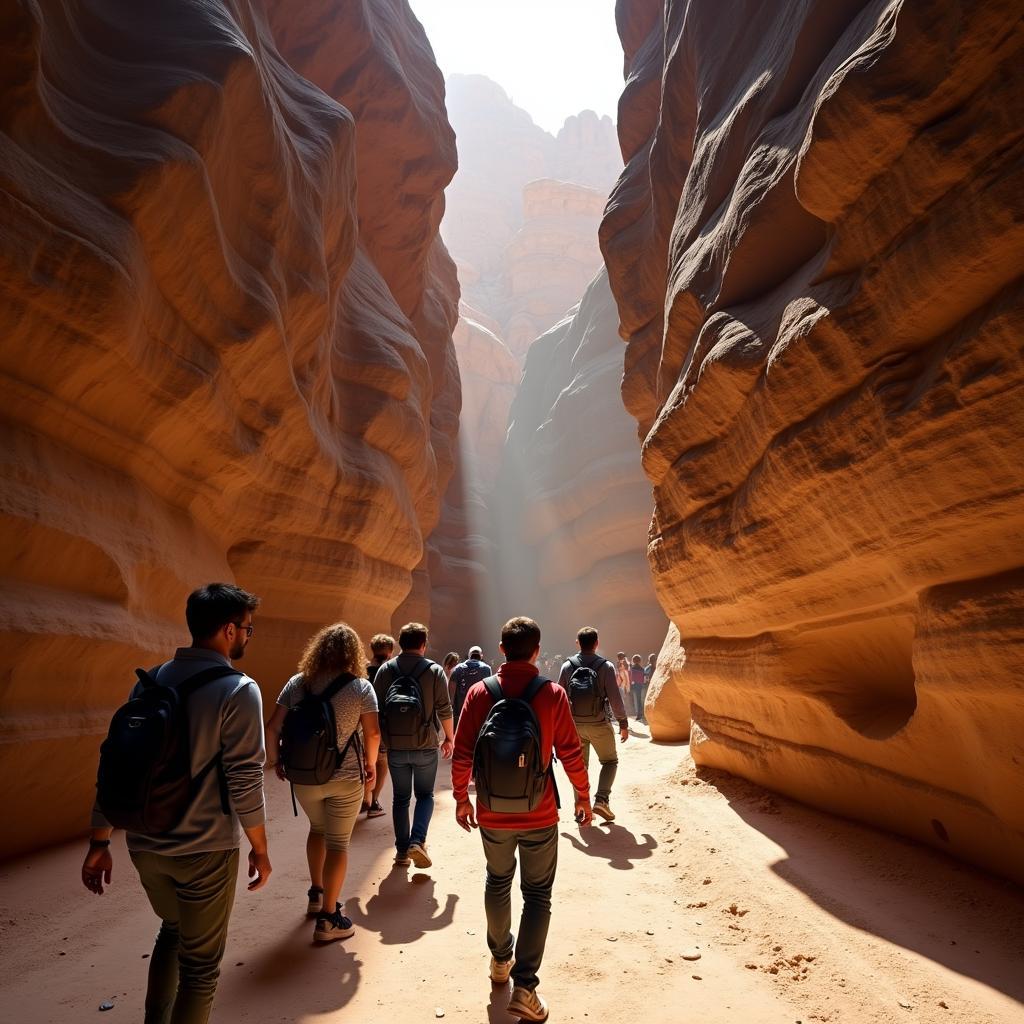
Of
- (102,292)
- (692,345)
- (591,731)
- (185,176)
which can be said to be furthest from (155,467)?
(692,345)

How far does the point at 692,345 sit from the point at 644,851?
5.32 m

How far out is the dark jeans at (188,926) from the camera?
2.39 m

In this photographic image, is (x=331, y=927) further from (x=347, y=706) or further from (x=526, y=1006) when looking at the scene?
(x=526, y=1006)

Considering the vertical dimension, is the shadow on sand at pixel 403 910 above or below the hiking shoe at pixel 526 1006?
above

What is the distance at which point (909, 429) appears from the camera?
4027 millimetres

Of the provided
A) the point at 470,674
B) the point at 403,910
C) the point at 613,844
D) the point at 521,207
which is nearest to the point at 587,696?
the point at 613,844

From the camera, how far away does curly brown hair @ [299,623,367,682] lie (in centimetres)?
388

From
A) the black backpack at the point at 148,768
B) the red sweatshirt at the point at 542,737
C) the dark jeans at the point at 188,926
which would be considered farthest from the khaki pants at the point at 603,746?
the black backpack at the point at 148,768

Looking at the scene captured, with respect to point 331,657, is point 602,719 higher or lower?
lower

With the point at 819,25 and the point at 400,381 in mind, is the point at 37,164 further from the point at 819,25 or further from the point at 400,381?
the point at 400,381

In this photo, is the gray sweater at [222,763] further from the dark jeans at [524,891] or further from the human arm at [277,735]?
the human arm at [277,735]

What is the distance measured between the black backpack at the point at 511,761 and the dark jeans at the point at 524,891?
0.18 meters

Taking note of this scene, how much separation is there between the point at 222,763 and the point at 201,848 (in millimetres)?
280

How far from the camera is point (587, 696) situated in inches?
251
